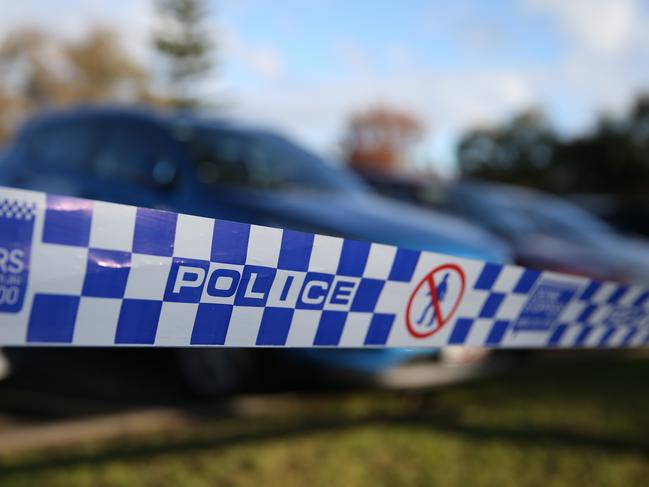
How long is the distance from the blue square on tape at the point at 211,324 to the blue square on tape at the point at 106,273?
15 centimetres

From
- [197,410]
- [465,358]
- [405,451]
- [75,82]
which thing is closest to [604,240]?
[465,358]

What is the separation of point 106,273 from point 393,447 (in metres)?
2.32

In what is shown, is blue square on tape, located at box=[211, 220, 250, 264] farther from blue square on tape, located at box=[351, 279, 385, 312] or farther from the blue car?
the blue car

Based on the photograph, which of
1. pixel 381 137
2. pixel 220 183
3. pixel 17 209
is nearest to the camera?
pixel 17 209

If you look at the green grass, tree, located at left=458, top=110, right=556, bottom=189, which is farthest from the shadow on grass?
tree, located at left=458, top=110, right=556, bottom=189

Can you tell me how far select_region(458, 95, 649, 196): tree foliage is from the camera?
2916 centimetres

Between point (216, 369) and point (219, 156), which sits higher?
point (219, 156)

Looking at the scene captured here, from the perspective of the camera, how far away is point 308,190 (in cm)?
388

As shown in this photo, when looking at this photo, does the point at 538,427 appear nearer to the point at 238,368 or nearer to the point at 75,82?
the point at 238,368

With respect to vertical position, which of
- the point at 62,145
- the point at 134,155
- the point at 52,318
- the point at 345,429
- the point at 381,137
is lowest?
the point at 381,137

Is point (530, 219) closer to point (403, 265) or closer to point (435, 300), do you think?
point (435, 300)

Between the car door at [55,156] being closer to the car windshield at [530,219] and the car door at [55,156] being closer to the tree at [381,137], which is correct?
the car windshield at [530,219]

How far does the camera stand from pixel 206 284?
113 cm

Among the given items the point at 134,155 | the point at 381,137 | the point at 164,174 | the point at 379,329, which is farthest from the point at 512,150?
the point at 379,329
